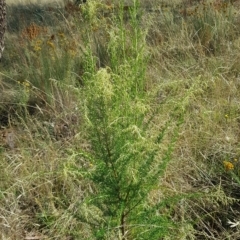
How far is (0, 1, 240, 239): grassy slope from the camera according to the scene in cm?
212

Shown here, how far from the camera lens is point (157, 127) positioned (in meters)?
2.54

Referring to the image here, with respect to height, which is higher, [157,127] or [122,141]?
[122,141]

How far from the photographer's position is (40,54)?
3.79m

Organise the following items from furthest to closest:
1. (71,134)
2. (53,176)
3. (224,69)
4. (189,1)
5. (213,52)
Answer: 1. (189,1)
2. (213,52)
3. (224,69)
4. (71,134)
5. (53,176)

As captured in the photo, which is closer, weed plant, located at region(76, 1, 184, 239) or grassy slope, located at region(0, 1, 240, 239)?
weed plant, located at region(76, 1, 184, 239)

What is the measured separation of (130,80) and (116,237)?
750 mm

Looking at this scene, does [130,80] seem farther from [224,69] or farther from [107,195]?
[224,69]

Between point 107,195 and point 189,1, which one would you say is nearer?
point 107,195

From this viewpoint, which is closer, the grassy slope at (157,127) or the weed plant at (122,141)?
the weed plant at (122,141)

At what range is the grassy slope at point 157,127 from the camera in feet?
6.97

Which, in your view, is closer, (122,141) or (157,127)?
(122,141)

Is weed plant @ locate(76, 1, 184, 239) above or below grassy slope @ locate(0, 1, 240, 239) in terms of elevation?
above

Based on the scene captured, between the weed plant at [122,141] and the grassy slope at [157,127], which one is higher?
the weed plant at [122,141]

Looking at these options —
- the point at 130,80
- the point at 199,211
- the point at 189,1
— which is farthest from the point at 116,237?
the point at 189,1
